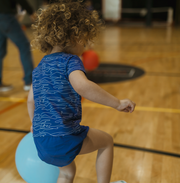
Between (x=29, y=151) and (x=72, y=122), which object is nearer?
(x=72, y=122)

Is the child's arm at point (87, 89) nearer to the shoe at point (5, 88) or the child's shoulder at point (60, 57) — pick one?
the child's shoulder at point (60, 57)

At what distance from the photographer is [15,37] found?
8.55ft

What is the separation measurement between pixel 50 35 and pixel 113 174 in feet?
2.87

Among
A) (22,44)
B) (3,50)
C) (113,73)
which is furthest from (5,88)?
(113,73)

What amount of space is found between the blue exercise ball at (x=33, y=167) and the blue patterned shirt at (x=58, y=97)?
290mm

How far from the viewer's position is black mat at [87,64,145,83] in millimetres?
3129

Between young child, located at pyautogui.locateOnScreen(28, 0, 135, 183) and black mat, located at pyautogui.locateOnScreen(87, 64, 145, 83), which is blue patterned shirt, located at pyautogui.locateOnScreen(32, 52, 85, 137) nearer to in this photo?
young child, located at pyautogui.locateOnScreen(28, 0, 135, 183)

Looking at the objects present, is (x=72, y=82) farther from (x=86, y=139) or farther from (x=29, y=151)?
(x=29, y=151)

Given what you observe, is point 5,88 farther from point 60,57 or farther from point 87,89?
point 87,89

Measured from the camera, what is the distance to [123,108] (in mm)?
922

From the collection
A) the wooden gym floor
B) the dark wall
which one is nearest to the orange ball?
the wooden gym floor

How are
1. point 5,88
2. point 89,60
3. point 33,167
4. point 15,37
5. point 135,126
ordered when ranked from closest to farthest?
point 33,167
point 135,126
point 15,37
point 5,88
point 89,60

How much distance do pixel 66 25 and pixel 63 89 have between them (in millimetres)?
245

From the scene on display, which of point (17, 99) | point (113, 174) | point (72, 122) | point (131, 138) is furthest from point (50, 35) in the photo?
point (17, 99)
